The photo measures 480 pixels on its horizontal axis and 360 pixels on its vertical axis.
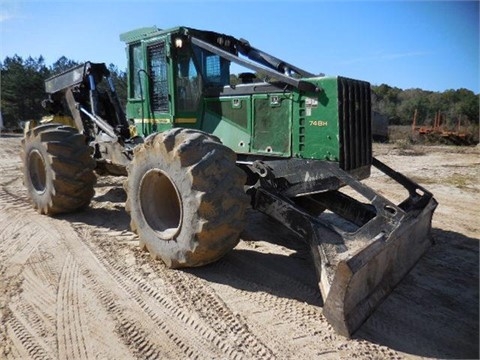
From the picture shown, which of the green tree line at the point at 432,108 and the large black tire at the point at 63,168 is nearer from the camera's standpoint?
the large black tire at the point at 63,168

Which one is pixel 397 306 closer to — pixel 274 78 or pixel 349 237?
pixel 349 237

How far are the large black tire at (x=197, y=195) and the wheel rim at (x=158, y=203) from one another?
9cm

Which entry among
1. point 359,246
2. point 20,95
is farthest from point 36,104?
point 359,246

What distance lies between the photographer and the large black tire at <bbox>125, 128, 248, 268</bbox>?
3.73m

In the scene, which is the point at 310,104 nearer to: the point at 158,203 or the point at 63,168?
the point at 158,203

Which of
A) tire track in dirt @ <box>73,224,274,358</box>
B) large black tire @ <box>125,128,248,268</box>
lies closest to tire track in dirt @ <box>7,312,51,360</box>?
tire track in dirt @ <box>73,224,274,358</box>

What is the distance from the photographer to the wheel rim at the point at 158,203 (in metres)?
4.44

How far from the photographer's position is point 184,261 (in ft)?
12.9

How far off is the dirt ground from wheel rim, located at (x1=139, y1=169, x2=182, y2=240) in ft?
1.42

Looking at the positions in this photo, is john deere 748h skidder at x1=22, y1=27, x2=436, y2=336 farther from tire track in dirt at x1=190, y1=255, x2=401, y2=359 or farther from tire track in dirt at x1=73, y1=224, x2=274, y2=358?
tire track in dirt at x1=73, y1=224, x2=274, y2=358

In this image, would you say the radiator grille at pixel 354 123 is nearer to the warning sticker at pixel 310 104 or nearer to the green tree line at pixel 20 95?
the warning sticker at pixel 310 104

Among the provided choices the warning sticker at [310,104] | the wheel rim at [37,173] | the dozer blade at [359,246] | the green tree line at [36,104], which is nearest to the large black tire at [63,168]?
the wheel rim at [37,173]

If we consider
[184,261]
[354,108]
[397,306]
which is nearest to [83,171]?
[184,261]

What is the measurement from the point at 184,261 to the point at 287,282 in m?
1.06
